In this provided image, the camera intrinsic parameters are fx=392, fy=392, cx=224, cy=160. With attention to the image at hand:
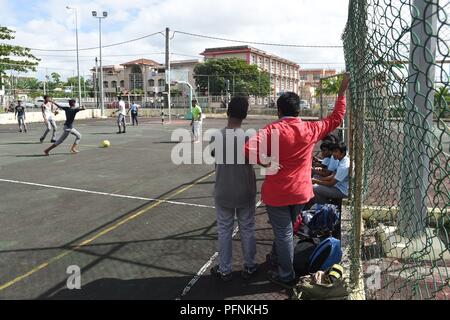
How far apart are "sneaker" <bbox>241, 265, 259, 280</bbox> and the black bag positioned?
42 cm

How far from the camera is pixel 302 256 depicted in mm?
4125

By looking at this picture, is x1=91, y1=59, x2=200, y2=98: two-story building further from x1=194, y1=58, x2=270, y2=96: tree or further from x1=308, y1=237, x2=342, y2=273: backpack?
x1=308, y1=237, x2=342, y2=273: backpack

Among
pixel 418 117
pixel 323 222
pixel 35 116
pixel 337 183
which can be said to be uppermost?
pixel 35 116

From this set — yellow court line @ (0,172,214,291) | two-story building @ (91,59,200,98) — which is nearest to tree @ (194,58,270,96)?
two-story building @ (91,59,200,98)

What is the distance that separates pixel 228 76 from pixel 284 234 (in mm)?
68092

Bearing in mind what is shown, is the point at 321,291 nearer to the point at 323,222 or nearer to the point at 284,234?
the point at 284,234

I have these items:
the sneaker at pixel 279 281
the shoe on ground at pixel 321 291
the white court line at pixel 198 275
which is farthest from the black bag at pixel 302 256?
the white court line at pixel 198 275

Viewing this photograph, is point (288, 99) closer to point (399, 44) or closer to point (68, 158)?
point (399, 44)

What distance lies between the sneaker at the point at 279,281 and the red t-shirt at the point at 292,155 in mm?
803

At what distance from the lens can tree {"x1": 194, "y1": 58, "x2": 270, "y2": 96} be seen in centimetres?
6912

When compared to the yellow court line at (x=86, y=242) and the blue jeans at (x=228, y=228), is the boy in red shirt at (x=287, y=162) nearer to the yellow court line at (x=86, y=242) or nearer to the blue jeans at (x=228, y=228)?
the blue jeans at (x=228, y=228)

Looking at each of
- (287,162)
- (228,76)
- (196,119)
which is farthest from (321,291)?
(228,76)

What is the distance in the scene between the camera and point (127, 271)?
4.18 metres

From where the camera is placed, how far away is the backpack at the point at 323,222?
16.3 feet
